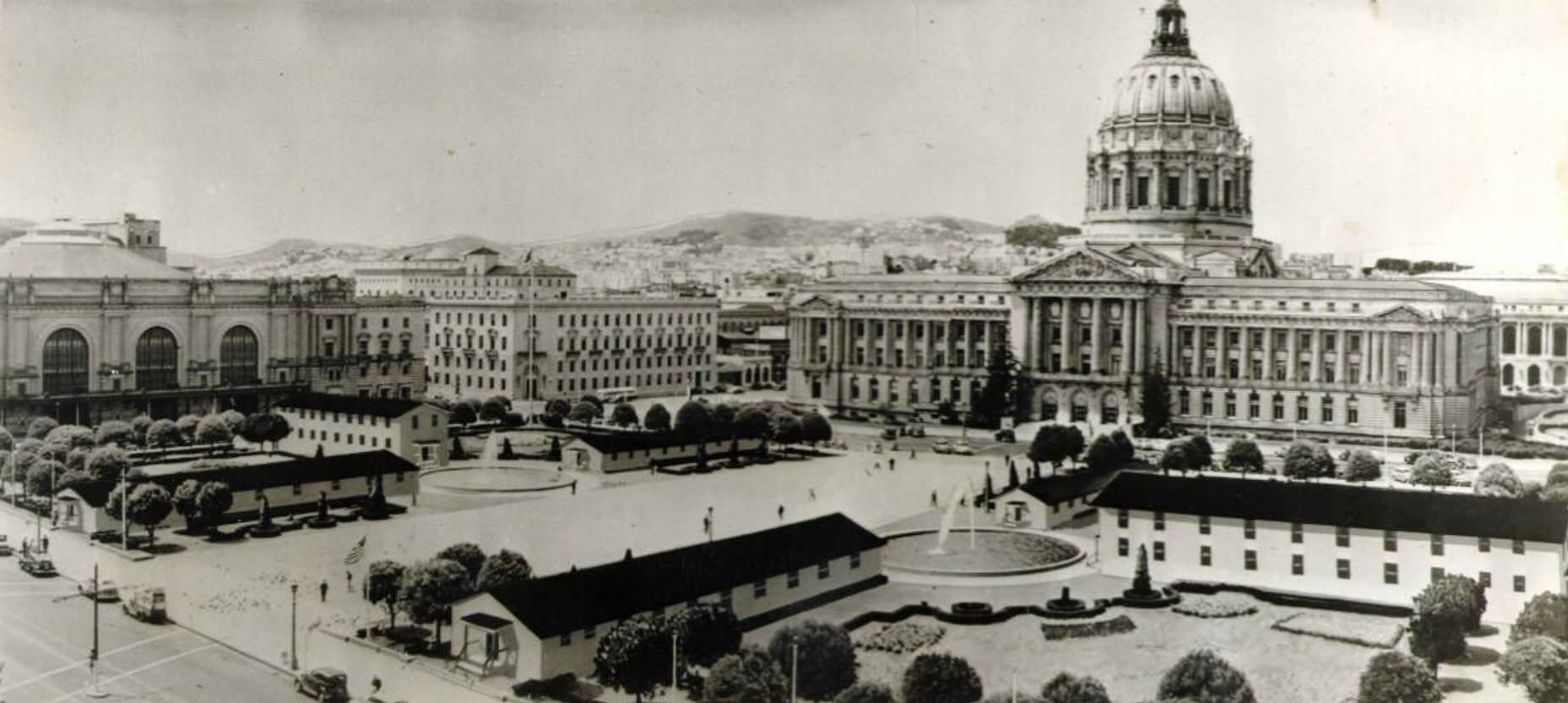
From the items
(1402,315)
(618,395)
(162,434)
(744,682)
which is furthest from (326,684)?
(1402,315)

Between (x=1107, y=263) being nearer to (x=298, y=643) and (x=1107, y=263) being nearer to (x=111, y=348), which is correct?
(x=298, y=643)

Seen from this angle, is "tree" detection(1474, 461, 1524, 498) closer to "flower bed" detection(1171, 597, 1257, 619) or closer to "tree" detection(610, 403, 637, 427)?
"flower bed" detection(1171, 597, 1257, 619)

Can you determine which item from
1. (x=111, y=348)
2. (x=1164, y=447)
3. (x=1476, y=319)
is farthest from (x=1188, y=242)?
(x=111, y=348)

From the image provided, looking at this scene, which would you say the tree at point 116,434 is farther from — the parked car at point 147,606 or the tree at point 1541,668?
the tree at point 1541,668

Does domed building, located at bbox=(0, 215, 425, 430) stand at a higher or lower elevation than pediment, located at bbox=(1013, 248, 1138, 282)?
lower

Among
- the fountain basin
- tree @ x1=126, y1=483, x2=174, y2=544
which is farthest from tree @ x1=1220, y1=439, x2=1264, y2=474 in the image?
tree @ x1=126, y1=483, x2=174, y2=544

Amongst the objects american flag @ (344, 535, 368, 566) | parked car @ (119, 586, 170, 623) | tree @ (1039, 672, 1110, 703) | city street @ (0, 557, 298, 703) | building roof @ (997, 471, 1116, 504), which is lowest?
city street @ (0, 557, 298, 703)

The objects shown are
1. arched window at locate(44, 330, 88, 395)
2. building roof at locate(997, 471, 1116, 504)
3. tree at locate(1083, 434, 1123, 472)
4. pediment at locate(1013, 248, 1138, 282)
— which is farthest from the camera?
arched window at locate(44, 330, 88, 395)

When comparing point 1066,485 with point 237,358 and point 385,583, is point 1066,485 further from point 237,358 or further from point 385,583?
point 237,358
